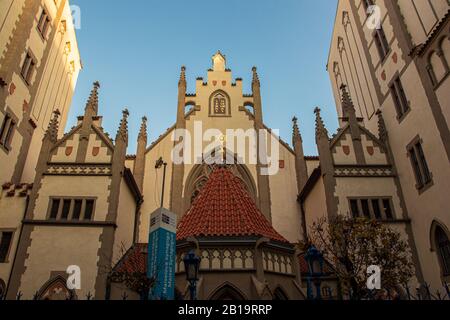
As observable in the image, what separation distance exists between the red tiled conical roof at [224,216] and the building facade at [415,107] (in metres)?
7.28

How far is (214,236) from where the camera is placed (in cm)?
1398

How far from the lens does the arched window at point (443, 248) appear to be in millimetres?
16141

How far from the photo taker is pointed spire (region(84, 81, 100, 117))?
21.7 m

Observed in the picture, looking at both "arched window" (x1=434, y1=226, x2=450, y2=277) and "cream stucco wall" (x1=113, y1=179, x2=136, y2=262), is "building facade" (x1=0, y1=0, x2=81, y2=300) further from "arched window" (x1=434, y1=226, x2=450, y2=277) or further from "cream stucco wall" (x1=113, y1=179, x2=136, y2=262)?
"arched window" (x1=434, y1=226, x2=450, y2=277)

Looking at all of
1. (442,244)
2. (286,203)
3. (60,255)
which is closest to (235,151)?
(286,203)

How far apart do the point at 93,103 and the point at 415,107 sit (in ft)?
61.5

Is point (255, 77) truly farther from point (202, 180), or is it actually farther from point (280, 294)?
Result: point (280, 294)

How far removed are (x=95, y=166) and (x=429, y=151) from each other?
56.9ft

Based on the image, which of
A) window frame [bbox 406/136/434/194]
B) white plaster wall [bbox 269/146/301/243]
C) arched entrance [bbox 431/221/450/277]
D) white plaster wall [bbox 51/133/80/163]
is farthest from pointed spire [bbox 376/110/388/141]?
white plaster wall [bbox 51/133/80/163]

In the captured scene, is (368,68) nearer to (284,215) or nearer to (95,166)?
(284,215)

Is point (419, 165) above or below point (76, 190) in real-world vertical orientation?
above

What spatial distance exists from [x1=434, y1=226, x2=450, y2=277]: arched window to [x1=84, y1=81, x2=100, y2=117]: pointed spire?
19.8 m

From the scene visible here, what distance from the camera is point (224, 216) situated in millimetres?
15438
